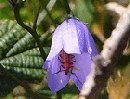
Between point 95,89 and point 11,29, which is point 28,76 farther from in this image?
point 95,89

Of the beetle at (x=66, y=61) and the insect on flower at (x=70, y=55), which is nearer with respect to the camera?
the insect on flower at (x=70, y=55)

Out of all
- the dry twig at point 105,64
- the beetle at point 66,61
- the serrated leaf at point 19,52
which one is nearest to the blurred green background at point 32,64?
the serrated leaf at point 19,52

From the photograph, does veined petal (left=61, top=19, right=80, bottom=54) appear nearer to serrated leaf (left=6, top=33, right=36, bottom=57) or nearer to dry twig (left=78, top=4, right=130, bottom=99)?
dry twig (left=78, top=4, right=130, bottom=99)

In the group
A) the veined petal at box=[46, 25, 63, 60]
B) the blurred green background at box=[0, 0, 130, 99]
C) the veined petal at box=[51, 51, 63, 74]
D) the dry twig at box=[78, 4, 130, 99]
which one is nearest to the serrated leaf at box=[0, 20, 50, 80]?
the blurred green background at box=[0, 0, 130, 99]

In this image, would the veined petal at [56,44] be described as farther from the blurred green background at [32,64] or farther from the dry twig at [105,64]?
the dry twig at [105,64]

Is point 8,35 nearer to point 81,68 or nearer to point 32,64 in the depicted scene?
point 32,64

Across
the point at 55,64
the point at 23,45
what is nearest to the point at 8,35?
the point at 23,45

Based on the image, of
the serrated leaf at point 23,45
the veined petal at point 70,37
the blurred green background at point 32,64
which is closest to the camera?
the veined petal at point 70,37

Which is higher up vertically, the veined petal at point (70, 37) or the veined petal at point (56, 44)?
the veined petal at point (70, 37)
